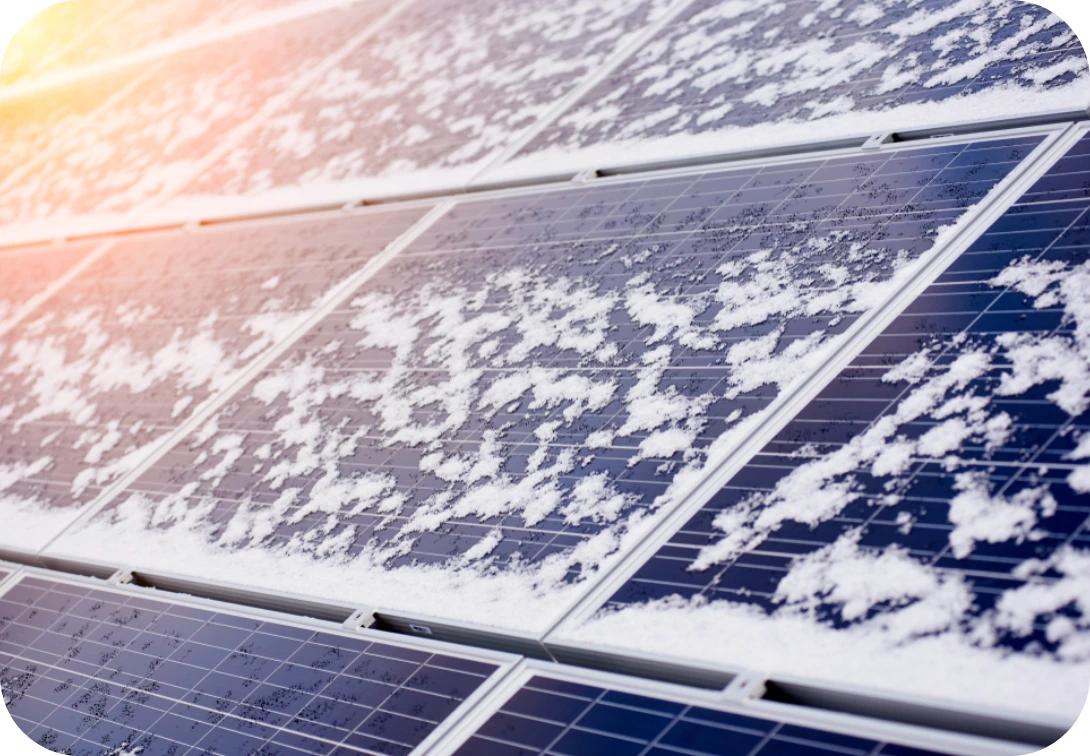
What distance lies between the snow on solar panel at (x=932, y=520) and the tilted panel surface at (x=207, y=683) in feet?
1.35

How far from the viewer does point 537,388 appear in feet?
7.70

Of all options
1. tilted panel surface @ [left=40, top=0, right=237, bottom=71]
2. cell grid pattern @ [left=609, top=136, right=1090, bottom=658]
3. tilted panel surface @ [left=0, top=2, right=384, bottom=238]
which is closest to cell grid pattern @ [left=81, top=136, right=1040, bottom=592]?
cell grid pattern @ [left=609, top=136, right=1090, bottom=658]

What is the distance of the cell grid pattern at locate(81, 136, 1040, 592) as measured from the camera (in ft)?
6.75

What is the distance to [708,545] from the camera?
175 cm

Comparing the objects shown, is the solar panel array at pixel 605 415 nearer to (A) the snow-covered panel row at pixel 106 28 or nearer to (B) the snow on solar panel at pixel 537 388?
(B) the snow on solar panel at pixel 537 388

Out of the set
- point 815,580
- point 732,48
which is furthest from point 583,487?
point 732,48

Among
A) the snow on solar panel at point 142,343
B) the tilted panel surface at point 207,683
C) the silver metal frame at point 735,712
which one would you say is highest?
the snow on solar panel at point 142,343

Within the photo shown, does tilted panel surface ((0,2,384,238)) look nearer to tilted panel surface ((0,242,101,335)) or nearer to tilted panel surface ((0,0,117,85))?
tilted panel surface ((0,242,101,335))

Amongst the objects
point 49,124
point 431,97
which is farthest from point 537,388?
point 49,124

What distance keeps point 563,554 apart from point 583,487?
0.17 metres

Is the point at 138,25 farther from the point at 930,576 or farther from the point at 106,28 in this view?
the point at 930,576

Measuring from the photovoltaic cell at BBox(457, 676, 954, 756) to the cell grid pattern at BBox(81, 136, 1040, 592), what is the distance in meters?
0.26

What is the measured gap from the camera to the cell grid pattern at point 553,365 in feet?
6.75

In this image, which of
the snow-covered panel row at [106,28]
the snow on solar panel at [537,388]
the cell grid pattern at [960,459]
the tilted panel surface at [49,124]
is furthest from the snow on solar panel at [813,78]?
the tilted panel surface at [49,124]
